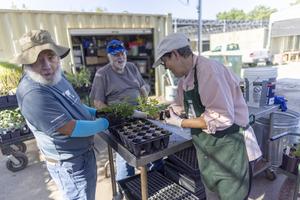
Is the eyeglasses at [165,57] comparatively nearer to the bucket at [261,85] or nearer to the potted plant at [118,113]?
the potted plant at [118,113]

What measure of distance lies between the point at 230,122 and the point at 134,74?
4.61 ft

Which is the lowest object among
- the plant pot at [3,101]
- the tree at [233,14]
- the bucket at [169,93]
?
the bucket at [169,93]

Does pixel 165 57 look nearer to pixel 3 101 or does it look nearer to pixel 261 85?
pixel 261 85

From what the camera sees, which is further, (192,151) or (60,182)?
(192,151)

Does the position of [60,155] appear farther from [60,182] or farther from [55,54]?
[55,54]

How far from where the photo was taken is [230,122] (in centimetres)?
128

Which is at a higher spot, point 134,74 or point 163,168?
point 134,74

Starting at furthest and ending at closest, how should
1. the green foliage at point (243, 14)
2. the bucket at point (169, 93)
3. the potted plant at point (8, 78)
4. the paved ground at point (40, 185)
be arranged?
the green foliage at point (243, 14), the bucket at point (169, 93), the potted plant at point (8, 78), the paved ground at point (40, 185)

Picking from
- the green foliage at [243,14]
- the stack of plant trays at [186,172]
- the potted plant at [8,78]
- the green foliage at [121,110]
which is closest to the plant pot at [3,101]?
the potted plant at [8,78]

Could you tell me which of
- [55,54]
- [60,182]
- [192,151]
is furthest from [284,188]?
[55,54]

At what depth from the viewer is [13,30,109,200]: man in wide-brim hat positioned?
49.5 inches

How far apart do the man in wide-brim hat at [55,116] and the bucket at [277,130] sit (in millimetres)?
1861

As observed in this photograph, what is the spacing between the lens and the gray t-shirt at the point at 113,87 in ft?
7.50

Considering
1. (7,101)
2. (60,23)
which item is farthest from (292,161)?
(60,23)
